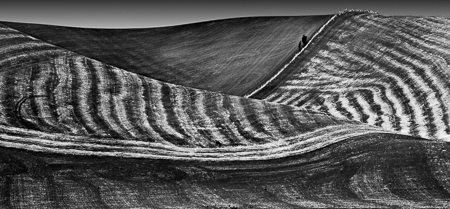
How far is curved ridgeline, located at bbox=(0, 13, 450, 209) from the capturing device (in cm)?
1448

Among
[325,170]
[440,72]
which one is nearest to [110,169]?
[325,170]

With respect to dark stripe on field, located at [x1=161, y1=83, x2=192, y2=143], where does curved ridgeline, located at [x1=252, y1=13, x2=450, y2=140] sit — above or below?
above

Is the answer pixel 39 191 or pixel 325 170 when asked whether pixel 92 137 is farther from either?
pixel 325 170

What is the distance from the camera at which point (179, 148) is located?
16.8m

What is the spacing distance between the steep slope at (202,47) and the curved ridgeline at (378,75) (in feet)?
3.10

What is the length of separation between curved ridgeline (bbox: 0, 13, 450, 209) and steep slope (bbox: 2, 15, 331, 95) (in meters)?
3.88

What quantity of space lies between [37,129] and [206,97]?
4.25m

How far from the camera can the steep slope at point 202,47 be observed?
25328 millimetres

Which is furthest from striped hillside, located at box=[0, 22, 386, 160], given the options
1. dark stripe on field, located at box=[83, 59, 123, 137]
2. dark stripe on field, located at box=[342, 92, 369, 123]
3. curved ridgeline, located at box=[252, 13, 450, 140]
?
curved ridgeline, located at box=[252, 13, 450, 140]

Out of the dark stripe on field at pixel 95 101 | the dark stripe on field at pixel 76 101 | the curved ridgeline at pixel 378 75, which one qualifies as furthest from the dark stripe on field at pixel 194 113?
the curved ridgeline at pixel 378 75

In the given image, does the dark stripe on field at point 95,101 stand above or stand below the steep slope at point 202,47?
below

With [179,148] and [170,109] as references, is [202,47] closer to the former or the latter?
[170,109]

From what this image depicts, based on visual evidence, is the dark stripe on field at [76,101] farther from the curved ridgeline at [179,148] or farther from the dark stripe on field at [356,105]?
the dark stripe on field at [356,105]

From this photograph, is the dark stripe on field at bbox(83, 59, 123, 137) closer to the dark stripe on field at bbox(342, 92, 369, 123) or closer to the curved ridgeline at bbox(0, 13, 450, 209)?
the curved ridgeline at bbox(0, 13, 450, 209)
